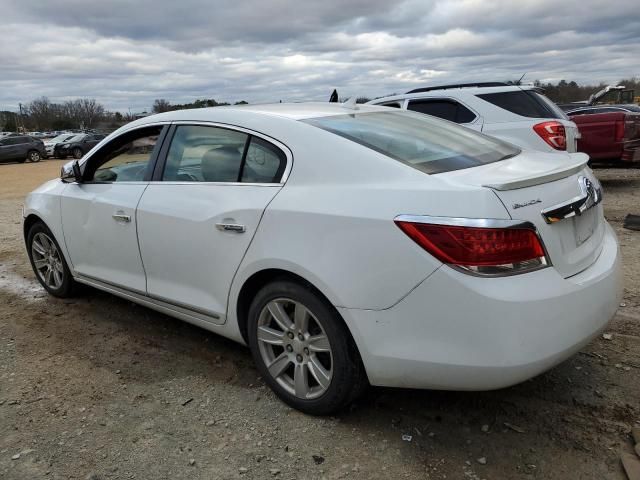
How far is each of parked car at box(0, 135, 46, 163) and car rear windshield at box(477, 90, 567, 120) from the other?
27.6 meters

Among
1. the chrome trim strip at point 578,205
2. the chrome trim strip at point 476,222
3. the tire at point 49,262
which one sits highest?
the chrome trim strip at point 476,222

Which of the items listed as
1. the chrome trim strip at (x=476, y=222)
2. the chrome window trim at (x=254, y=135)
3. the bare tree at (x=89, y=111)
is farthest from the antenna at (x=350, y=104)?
the bare tree at (x=89, y=111)

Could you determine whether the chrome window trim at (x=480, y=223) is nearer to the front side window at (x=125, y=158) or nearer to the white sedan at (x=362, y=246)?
the white sedan at (x=362, y=246)

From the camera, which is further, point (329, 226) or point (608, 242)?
point (608, 242)

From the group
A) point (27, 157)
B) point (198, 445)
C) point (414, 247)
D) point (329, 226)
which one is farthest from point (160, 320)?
point (27, 157)

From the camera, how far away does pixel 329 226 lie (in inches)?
102

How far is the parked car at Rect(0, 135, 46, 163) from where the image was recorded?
2860 cm

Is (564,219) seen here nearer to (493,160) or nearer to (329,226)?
(493,160)

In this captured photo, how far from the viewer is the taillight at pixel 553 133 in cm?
726

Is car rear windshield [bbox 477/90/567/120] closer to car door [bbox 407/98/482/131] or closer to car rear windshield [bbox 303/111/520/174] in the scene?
car door [bbox 407/98/482/131]

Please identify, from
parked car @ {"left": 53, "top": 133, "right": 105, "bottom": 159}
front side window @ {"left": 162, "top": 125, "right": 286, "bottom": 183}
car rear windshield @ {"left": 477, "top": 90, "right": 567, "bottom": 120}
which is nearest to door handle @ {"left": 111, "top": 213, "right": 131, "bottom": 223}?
front side window @ {"left": 162, "top": 125, "right": 286, "bottom": 183}

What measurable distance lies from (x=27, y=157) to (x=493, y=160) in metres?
31.7

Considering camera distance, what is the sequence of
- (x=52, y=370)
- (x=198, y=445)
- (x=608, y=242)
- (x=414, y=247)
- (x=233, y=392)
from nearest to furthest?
(x=414, y=247)
(x=198, y=445)
(x=608, y=242)
(x=233, y=392)
(x=52, y=370)

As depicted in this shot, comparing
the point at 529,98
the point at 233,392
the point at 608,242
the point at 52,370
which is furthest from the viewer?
the point at 529,98
